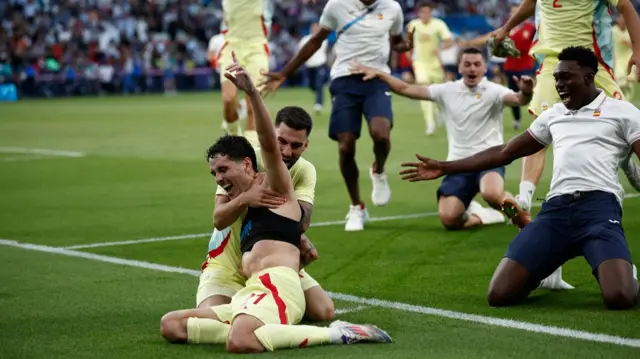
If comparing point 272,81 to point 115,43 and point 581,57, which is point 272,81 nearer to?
point 581,57

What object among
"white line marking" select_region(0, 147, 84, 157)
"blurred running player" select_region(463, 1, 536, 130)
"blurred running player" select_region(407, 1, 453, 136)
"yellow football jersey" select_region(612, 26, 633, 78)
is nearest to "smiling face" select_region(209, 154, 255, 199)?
"white line marking" select_region(0, 147, 84, 157)

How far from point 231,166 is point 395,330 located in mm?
1463

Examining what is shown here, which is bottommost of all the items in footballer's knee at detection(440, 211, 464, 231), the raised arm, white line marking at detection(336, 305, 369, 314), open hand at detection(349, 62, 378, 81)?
footballer's knee at detection(440, 211, 464, 231)

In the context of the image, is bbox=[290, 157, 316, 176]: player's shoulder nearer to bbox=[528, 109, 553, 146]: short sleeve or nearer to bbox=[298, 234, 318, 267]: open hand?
bbox=[298, 234, 318, 267]: open hand

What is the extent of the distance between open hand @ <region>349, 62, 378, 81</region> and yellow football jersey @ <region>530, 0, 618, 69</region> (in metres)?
1.79

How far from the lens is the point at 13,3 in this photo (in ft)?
156

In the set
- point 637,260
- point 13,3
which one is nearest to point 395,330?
point 637,260

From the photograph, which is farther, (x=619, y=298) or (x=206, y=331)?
(x=619, y=298)

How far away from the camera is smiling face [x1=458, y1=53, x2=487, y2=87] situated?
1235 centimetres

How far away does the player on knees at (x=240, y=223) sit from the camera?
7.43m

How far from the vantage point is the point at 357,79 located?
1273cm

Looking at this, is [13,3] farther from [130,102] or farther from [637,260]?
[637,260]

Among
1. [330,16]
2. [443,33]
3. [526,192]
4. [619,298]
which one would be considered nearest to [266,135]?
[619,298]

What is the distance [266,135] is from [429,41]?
1853 centimetres
